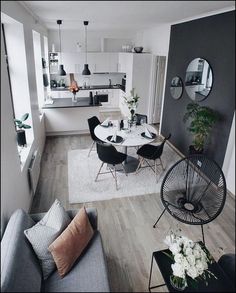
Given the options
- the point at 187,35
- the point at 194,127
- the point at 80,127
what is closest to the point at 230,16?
the point at 187,35

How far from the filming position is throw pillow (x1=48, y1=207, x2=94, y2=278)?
5.95ft

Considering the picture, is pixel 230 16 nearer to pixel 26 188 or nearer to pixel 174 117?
pixel 174 117

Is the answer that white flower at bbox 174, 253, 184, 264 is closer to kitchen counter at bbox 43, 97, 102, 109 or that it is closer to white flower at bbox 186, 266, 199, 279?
→ white flower at bbox 186, 266, 199, 279

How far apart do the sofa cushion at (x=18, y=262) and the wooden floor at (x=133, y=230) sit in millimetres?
877

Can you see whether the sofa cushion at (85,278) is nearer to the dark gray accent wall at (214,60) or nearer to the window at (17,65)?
the window at (17,65)

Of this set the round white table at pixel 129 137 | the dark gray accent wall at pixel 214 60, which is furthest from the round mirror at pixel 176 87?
the round white table at pixel 129 137

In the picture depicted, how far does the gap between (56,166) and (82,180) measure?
2.51 ft

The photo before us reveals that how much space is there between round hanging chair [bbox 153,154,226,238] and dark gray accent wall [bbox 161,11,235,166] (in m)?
0.94

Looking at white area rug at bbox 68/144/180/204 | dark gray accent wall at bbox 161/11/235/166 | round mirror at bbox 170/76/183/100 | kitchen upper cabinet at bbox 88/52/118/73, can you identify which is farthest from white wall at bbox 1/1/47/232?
kitchen upper cabinet at bbox 88/52/118/73

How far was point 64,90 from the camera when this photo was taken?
735cm

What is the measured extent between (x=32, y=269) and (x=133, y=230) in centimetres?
147

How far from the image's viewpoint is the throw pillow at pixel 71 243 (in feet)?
5.95

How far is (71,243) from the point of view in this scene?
74.4 inches

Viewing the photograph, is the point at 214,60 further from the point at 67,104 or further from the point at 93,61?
the point at 93,61
